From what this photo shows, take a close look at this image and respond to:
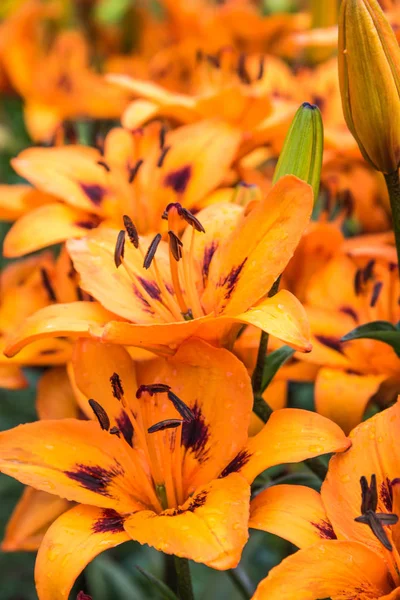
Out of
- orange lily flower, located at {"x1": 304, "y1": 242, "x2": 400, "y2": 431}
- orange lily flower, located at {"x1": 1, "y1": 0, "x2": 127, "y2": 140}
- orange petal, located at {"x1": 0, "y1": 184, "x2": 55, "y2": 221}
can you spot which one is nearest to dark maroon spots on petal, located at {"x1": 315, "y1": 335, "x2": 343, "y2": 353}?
orange lily flower, located at {"x1": 304, "y1": 242, "x2": 400, "y2": 431}

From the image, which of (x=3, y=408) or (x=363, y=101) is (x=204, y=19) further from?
(x=363, y=101)

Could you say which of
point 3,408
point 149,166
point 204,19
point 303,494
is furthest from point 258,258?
point 204,19

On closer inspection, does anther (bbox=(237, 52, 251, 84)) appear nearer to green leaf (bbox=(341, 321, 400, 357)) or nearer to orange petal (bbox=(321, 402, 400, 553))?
green leaf (bbox=(341, 321, 400, 357))

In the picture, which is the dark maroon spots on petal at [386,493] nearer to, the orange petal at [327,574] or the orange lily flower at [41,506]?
the orange petal at [327,574]

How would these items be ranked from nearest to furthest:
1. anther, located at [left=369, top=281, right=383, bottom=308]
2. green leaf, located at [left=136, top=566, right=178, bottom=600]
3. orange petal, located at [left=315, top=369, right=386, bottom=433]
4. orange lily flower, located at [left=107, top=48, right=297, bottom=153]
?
green leaf, located at [left=136, top=566, right=178, bottom=600] < orange petal, located at [left=315, top=369, right=386, bottom=433] < anther, located at [left=369, top=281, right=383, bottom=308] < orange lily flower, located at [left=107, top=48, right=297, bottom=153]

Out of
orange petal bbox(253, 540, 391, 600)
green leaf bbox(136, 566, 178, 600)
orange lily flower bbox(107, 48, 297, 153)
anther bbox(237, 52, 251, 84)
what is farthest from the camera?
anther bbox(237, 52, 251, 84)
